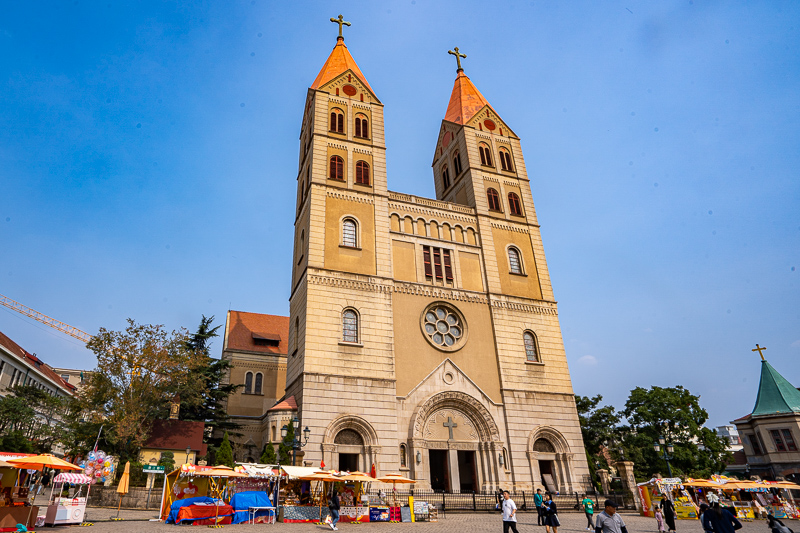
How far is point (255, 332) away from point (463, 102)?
30269mm

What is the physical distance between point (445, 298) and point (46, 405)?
37677mm

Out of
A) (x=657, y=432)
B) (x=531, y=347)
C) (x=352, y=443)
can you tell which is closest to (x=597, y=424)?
(x=657, y=432)

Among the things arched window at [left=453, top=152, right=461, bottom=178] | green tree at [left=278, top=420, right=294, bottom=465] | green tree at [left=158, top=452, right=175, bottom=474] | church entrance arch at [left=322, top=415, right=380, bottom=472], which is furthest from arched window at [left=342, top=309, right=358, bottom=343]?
arched window at [left=453, top=152, right=461, bottom=178]

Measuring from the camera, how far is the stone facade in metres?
27.0

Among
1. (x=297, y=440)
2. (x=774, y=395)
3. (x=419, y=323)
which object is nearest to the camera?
(x=297, y=440)

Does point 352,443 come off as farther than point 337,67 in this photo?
No

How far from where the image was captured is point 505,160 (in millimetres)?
40031

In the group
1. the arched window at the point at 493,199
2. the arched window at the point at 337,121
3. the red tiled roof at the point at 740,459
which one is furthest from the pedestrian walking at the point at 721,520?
the red tiled roof at the point at 740,459

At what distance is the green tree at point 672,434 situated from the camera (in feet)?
128

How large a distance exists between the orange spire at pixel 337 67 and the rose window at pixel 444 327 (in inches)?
721

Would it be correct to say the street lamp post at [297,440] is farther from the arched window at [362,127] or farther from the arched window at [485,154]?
the arched window at [485,154]

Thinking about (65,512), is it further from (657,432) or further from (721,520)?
(657,432)

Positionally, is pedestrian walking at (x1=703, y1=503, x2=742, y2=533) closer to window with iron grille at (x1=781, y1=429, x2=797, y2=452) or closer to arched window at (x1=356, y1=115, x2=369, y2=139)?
arched window at (x1=356, y1=115, x2=369, y2=139)

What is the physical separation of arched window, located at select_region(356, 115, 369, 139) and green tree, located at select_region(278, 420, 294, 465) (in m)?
21.0
